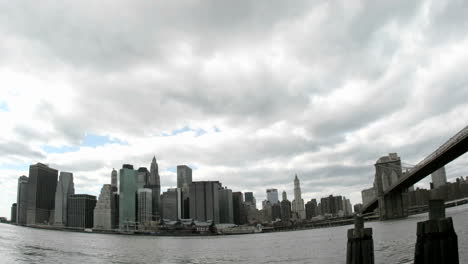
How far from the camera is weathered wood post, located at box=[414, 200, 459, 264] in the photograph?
11188 mm

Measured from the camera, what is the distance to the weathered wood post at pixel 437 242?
36.7 feet

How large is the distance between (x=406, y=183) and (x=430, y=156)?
1145 inches

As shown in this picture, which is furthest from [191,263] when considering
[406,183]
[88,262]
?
[406,183]

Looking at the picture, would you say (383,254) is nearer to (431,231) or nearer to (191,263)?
(191,263)

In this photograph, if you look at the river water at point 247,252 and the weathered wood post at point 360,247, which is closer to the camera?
the weathered wood post at point 360,247

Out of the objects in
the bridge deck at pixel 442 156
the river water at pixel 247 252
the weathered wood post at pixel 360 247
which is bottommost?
the river water at pixel 247 252

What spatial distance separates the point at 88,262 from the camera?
4488 cm

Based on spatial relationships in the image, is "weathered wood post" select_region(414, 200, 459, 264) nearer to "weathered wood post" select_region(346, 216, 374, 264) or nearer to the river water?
"weathered wood post" select_region(346, 216, 374, 264)

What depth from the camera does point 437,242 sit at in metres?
11.3

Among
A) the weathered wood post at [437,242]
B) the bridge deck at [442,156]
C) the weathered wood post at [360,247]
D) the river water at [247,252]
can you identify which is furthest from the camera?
the bridge deck at [442,156]

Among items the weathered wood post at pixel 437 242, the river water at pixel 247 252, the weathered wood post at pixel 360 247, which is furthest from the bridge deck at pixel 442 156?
the weathered wood post at pixel 437 242

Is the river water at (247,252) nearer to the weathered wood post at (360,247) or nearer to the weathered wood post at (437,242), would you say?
the weathered wood post at (360,247)

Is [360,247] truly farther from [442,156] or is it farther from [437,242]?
[442,156]

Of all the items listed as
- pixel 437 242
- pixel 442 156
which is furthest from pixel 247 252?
pixel 437 242
